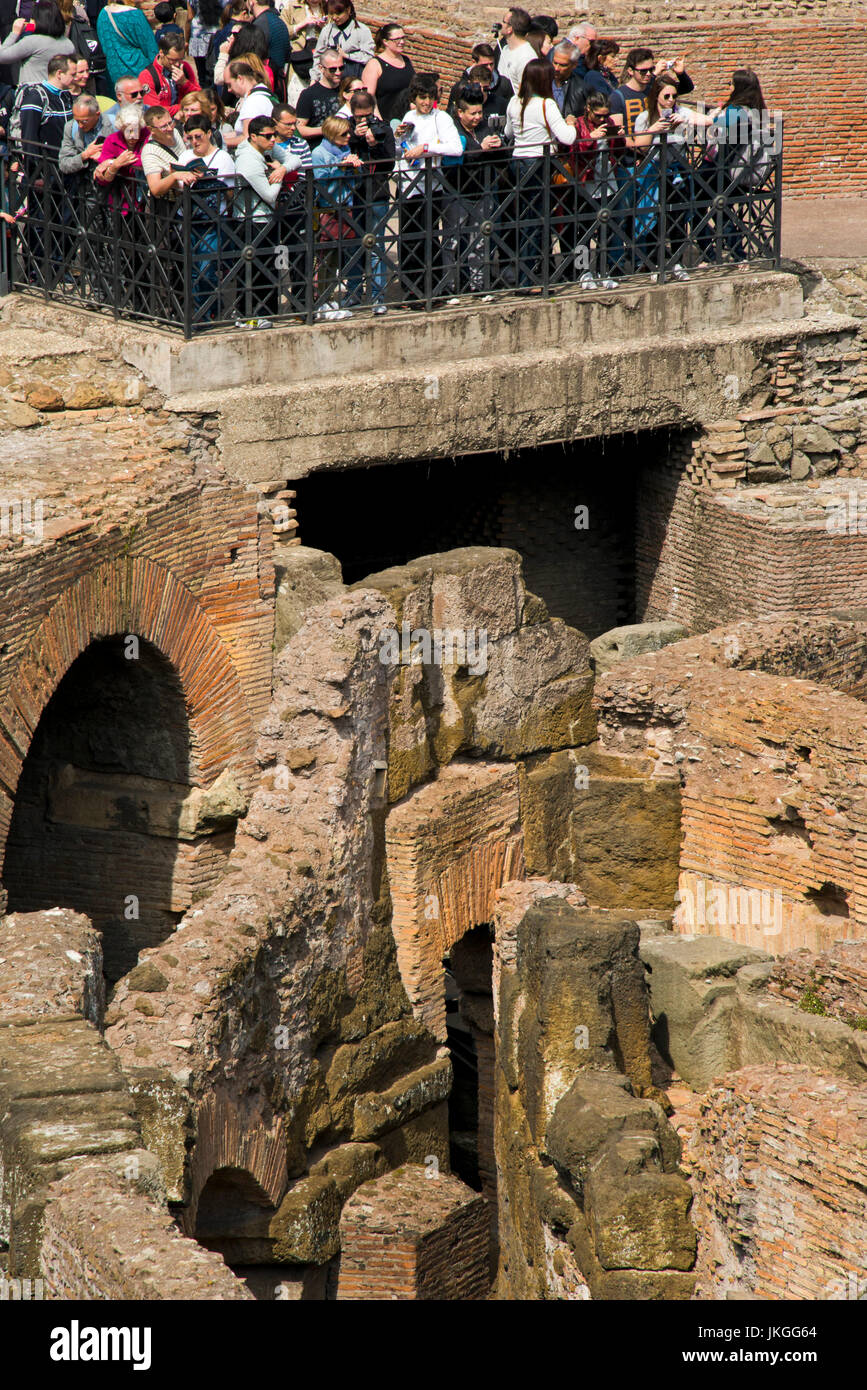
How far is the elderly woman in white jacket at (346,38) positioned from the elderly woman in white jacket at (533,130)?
1.05 m

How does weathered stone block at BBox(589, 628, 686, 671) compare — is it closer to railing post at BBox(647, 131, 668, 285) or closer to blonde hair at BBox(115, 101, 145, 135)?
railing post at BBox(647, 131, 668, 285)

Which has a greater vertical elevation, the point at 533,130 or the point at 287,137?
the point at 533,130

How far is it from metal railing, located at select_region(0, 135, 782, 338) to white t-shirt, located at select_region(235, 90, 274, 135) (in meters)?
0.47

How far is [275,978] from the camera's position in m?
10.2

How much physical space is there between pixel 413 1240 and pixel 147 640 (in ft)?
11.5

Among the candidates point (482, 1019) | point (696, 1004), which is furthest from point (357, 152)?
point (696, 1004)

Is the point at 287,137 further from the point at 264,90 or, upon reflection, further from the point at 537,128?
the point at 537,128

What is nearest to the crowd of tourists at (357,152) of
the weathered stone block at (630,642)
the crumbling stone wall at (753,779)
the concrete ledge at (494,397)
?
the concrete ledge at (494,397)

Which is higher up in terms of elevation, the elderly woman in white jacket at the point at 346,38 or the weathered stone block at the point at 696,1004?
the elderly woman in white jacket at the point at 346,38

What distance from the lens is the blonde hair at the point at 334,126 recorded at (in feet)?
45.3

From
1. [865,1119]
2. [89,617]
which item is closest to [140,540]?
[89,617]

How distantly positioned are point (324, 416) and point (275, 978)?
15.9 ft

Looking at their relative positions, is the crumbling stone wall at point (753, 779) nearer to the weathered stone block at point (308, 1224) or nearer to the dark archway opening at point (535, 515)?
the weathered stone block at point (308, 1224)

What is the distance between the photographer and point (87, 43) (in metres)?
14.9
